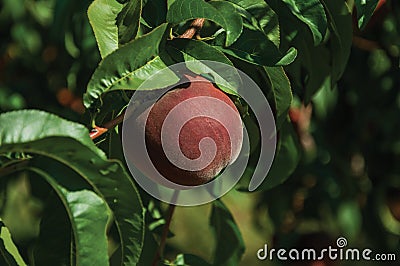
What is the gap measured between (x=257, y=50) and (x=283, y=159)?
1.05 feet

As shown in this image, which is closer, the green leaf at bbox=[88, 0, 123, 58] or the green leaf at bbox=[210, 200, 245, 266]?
the green leaf at bbox=[88, 0, 123, 58]

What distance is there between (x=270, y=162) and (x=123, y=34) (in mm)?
325

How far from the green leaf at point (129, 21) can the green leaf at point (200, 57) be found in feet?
0.13

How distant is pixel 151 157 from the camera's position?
0.75 meters

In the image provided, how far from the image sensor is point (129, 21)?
0.74 meters

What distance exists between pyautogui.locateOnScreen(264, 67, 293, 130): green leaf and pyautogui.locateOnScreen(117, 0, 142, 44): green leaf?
154 millimetres

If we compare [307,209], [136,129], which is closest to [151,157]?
[136,129]

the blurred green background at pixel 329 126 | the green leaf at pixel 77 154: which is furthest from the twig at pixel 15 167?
the blurred green background at pixel 329 126

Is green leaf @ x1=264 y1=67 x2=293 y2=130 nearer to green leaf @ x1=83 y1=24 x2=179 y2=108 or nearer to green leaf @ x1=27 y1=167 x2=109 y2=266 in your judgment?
green leaf @ x1=83 y1=24 x2=179 y2=108

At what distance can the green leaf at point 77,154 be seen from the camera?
59 cm

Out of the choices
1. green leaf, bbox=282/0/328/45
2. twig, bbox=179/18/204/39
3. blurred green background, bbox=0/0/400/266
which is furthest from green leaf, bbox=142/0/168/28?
blurred green background, bbox=0/0/400/266

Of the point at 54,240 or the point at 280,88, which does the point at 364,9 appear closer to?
the point at 280,88

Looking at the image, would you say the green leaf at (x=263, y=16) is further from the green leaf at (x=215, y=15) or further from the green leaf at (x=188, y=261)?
the green leaf at (x=188, y=261)

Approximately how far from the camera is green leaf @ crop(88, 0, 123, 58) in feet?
2.39
